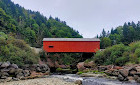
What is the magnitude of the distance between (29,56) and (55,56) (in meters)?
10.7

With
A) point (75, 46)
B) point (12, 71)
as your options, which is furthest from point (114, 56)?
point (12, 71)

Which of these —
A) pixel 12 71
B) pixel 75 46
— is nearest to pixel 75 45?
pixel 75 46

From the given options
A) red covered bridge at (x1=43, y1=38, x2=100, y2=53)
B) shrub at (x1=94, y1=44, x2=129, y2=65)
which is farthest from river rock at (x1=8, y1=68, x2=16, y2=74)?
red covered bridge at (x1=43, y1=38, x2=100, y2=53)

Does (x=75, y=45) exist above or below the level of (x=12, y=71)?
above

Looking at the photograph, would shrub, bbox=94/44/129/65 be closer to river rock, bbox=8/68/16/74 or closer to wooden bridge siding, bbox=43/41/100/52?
wooden bridge siding, bbox=43/41/100/52

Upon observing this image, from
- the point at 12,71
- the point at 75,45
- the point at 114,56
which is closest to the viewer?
the point at 12,71

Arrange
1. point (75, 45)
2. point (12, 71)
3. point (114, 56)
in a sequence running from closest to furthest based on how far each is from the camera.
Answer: point (12, 71)
point (114, 56)
point (75, 45)

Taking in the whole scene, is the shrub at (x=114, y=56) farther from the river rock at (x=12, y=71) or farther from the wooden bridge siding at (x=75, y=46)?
the river rock at (x=12, y=71)

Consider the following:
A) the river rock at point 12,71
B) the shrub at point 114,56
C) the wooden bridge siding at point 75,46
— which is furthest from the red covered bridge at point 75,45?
the river rock at point 12,71

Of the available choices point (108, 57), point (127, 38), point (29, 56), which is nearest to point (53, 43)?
point (29, 56)

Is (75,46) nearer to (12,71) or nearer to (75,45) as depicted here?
(75,45)

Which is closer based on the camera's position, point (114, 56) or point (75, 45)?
point (114, 56)

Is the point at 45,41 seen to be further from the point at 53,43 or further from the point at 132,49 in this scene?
the point at 132,49

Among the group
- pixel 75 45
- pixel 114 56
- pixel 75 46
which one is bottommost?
pixel 114 56
